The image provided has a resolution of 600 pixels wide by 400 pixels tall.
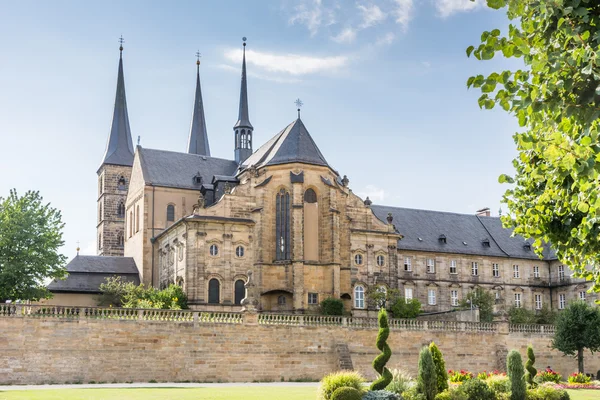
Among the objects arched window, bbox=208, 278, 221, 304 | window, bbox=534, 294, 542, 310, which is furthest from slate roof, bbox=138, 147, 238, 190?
window, bbox=534, 294, 542, 310

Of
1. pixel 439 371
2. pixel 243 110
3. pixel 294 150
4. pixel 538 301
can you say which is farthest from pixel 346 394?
pixel 243 110

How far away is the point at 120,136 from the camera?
3553 inches

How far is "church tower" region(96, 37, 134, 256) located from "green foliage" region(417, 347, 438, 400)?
65.0m

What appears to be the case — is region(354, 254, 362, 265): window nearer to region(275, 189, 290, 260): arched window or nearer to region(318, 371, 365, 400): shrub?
region(275, 189, 290, 260): arched window

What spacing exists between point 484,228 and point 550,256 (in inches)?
265

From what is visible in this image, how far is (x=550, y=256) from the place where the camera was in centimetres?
7688

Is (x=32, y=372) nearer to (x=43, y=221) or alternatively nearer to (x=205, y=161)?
(x=43, y=221)

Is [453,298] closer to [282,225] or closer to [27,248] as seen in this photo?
[282,225]

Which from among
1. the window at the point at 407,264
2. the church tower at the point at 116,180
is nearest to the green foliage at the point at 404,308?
the window at the point at 407,264

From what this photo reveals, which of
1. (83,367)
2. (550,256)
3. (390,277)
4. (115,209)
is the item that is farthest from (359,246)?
(115,209)

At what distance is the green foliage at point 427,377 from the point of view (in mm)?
26812

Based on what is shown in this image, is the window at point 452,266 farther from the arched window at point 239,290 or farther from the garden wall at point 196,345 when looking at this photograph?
the arched window at point 239,290

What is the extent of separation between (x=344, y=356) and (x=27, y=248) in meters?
20.4

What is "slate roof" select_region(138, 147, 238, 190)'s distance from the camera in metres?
68.9
